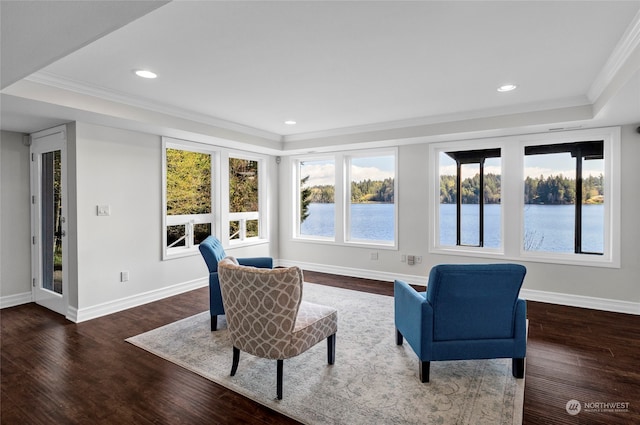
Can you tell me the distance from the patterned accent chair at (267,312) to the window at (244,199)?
11.4 feet

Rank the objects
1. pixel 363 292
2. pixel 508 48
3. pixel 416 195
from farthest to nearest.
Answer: pixel 416 195, pixel 363 292, pixel 508 48

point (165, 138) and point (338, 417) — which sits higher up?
point (165, 138)

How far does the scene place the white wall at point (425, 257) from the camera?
393 cm

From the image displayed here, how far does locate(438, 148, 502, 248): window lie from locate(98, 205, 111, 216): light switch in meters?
4.56

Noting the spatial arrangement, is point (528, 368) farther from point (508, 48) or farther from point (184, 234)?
point (184, 234)

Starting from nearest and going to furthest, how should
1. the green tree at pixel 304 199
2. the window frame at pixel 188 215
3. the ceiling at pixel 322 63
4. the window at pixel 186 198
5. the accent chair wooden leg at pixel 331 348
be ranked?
the ceiling at pixel 322 63 → the accent chair wooden leg at pixel 331 348 → the window frame at pixel 188 215 → the window at pixel 186 198 → the green tree at pixel 304 199

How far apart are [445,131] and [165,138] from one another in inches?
150

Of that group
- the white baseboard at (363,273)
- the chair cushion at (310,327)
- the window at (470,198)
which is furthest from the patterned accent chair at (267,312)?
the window at (470,198)

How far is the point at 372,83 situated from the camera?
10.6 feet

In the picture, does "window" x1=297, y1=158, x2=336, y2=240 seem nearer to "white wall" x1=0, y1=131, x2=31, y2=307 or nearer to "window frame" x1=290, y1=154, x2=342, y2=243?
"window frame" x1=290, y1=154, x2=342, y2=243

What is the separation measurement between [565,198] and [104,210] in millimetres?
5792

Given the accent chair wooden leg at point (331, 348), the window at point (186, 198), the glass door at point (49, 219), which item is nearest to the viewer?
the accent chair wooden leg at point (331, 348)

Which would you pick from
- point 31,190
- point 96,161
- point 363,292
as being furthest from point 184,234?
point 363,292

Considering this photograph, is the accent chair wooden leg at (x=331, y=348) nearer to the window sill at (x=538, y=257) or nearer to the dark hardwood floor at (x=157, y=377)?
the dark hardwood floor at (x=157, y=377)
